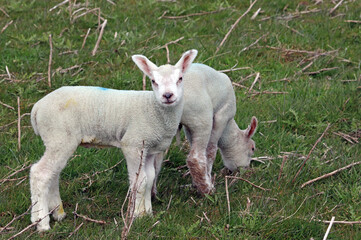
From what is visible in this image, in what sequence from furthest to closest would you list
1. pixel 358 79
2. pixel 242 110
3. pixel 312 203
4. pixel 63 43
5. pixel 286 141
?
pixel 63 43 < pixel 358 79 < pixel 242 110 < pixel 286 141 < pixel 312 203

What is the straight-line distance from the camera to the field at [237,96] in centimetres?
517

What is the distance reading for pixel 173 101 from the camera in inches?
189

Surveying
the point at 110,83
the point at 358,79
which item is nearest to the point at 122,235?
the point at 110,83

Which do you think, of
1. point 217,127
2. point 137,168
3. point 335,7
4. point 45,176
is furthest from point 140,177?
point 335,7

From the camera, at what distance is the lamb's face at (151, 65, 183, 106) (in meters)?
4.75

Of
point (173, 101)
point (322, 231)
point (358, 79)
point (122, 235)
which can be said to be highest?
point (173, 101)

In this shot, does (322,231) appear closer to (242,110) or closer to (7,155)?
(242,110)

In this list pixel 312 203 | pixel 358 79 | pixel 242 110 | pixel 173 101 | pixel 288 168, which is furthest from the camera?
pixel 358 79

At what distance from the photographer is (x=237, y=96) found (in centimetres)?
760

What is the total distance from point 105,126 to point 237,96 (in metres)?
2.80

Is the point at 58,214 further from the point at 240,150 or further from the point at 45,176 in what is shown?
the point at 240,150

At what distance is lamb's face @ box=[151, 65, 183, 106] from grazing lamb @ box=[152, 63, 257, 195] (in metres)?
0.57

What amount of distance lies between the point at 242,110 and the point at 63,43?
2743mm

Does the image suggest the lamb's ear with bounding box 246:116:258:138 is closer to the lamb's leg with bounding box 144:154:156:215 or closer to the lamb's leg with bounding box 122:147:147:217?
the lamb's leg with bounding box 144:154:156:215
